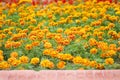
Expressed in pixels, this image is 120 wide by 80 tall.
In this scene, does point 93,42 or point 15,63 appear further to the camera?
point 93,42

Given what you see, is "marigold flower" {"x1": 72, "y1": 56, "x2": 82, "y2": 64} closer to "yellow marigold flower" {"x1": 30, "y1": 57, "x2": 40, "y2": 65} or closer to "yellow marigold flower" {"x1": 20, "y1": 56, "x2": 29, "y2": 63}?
"yellow marigold flower" {"x1": 30, "y1": 57, "x2": 40, "y2": 65}

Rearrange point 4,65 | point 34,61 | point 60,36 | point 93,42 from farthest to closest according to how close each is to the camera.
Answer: point 60,36, point 93,42, point 34,61, point 4,65

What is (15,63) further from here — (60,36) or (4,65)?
(60,36)

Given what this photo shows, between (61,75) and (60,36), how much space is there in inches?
49.0

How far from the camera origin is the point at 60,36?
5348 millimetres

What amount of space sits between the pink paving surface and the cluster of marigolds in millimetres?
310

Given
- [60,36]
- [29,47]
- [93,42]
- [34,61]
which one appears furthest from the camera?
[60,36]

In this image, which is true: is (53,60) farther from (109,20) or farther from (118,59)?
(109,20)

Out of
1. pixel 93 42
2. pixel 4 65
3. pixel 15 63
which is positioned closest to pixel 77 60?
pixel 93 42

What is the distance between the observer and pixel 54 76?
13.7ft

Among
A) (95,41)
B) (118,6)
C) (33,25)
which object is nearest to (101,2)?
(118,6)

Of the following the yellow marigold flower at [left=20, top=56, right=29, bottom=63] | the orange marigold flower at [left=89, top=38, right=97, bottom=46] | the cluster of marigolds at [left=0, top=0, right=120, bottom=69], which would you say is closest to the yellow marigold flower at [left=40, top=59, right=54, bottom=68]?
the cluster of marigolds at [left=0, top=0, right=120, bottom=69]

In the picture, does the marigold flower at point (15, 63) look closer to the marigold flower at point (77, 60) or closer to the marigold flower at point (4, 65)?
the marigold flower at point (4, 65)

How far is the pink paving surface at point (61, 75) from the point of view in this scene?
4.14 metres
